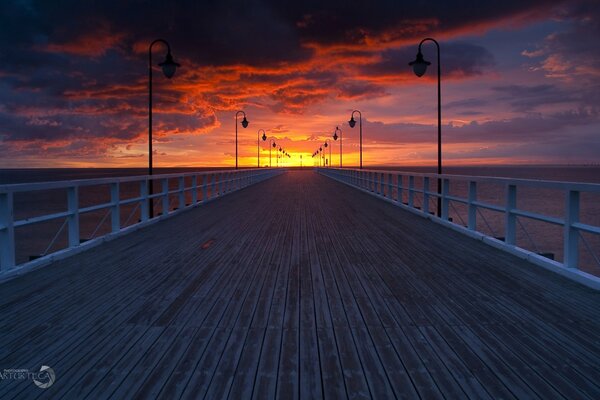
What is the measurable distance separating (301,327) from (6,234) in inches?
165

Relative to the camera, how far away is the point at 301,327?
12.9 feet

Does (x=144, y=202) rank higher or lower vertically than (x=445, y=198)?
lower

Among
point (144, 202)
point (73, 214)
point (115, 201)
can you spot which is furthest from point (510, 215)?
point (144, 202)

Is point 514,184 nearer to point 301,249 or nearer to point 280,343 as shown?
point 301,249

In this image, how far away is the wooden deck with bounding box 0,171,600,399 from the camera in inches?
116

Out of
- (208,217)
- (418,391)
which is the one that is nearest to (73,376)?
(418,391)

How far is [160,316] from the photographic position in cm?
421

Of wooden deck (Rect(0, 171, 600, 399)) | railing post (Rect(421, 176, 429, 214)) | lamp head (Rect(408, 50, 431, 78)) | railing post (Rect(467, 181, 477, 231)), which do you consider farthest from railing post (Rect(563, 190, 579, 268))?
lamp head (Rect(408, 50, 431, 78))

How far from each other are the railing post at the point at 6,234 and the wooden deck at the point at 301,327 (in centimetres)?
32

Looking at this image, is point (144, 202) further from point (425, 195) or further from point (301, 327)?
point (301, 327)

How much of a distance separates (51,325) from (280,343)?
218 centimetres

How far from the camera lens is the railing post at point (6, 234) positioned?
5543 millimetres

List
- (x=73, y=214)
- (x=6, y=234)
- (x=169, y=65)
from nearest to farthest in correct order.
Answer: (x=6, y=234) → (x=73, y=214) → (x=169, y=65)

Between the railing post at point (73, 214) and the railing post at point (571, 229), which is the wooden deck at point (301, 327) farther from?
the railing post at point (73, 214)
